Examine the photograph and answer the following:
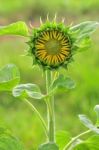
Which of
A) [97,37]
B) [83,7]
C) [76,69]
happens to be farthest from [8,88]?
[83,7]

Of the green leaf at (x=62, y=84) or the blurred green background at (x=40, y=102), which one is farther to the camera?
the blurred green background at (x=40, y=102)

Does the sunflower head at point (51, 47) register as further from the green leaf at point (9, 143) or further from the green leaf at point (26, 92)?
the green leaf at point (9, 143)

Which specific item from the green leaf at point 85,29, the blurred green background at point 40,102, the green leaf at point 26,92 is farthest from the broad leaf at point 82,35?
the blurred green background at point 40,102

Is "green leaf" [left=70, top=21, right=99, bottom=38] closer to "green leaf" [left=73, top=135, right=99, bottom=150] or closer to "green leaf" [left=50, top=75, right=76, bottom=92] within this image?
"green leaf" [left=50, top=75, right=76, bottom=92]

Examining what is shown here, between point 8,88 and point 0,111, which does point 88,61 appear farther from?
point 8,88

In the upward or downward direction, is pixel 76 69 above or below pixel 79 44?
below

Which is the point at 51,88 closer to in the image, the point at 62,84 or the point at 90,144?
the point at 62,84

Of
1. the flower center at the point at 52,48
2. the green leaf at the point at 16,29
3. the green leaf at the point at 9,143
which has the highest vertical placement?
the green leaf at the point at 16,29
